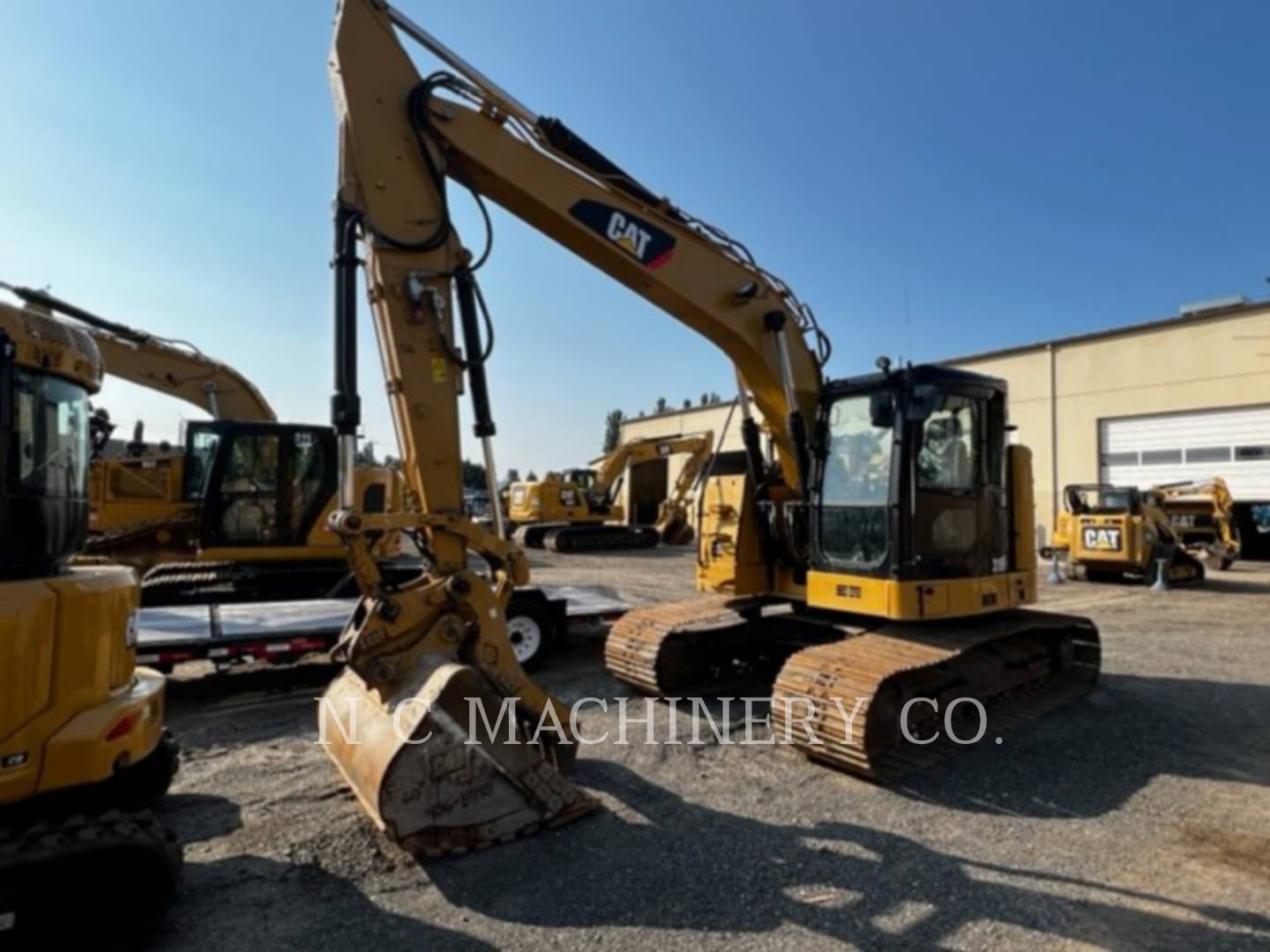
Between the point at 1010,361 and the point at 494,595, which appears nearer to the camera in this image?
the point at 494,595

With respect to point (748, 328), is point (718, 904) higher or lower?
lower

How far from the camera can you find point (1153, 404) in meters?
22.7

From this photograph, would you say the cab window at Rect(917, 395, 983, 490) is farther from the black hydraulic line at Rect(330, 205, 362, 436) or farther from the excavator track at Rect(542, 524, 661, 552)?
the excavator track at Rect(542, 524, 661, 552)

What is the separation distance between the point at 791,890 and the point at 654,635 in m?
3.30

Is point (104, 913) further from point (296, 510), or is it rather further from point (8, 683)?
point (296, 510)

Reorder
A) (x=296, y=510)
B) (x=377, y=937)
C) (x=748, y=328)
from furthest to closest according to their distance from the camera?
(x=296, y=510) → (x=748, y=328) → (x=377, y=937)

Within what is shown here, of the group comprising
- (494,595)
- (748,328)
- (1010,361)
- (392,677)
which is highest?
(1010,361)

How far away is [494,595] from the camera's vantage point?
14.8 feet

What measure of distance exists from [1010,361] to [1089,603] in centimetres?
1470

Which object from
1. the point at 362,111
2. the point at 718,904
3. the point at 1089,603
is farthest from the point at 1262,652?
the point at 362,111

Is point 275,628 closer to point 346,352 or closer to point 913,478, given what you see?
point 346,352

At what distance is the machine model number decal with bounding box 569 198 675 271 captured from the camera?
5582 mm

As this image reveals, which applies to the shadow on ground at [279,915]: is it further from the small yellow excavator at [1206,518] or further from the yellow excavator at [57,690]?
the small yellow excavator at [1206,518]

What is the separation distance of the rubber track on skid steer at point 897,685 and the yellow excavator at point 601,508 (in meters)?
18.6
